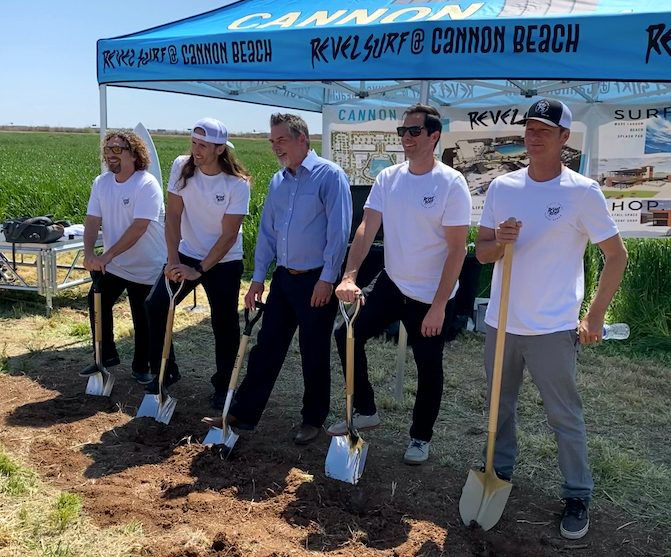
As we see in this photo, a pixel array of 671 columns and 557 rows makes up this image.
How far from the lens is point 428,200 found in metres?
3.50

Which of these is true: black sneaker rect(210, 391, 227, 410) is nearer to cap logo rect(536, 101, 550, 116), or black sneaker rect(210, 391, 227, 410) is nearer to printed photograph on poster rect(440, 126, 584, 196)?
cap logo rect(536, 101, 550, 116)

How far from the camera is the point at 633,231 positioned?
6383 mm

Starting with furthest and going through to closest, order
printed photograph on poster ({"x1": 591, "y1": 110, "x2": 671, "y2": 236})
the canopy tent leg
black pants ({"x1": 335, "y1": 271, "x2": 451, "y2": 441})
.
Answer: printed photograph on poster ({"x1": 591, "y1": 110, "x2": 671, "y2": 236}) < the canopy tent leg < black pants ({"x1": 335, "y1": 271, "x2": 451, "y2": 441})

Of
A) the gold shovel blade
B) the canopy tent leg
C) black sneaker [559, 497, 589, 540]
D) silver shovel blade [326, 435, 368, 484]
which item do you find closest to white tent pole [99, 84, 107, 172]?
the canopy tent leg

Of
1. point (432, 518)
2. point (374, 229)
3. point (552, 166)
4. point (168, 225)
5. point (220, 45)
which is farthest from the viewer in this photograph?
point (220, 45)

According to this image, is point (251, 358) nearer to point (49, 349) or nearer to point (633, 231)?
point (49, 349)

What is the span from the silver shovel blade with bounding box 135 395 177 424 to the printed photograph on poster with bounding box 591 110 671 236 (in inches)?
175

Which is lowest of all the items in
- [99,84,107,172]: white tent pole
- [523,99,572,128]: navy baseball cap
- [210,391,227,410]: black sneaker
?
[210,391,227,410]: black sneaker

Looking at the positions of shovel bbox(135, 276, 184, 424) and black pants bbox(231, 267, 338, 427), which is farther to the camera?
shovel bbox(135, 276, 184, 424)

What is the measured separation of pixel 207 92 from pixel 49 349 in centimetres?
351

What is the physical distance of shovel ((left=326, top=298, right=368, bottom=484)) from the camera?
355cm

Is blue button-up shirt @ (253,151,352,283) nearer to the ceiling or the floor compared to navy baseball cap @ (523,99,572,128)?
nearer to the floor

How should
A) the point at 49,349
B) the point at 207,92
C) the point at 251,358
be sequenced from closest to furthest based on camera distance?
A: the point at 251,358 < the point at 49,349 < the point at 207,92

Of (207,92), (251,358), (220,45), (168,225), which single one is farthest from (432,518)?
(207,92)
